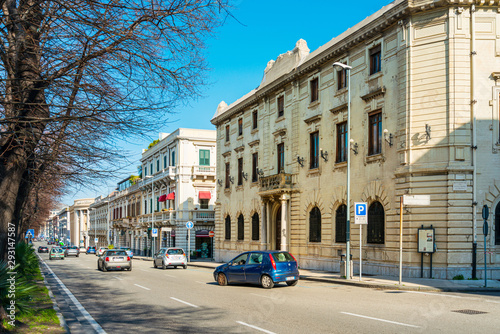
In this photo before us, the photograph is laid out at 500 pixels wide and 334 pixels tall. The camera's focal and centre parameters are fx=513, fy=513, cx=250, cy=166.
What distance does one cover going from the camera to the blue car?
20.2 meters

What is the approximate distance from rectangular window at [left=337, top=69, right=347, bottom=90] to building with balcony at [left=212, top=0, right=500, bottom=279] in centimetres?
6

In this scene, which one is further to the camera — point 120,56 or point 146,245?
point 146,245

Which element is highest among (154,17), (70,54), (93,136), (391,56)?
(391,56)

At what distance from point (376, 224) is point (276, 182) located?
10167 millimetres

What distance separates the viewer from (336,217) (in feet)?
96.0

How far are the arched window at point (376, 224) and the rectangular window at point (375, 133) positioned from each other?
9.11 feet

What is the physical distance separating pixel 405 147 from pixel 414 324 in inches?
544

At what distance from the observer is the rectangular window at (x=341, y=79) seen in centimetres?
2892

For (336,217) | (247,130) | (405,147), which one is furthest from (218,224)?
(405,147)

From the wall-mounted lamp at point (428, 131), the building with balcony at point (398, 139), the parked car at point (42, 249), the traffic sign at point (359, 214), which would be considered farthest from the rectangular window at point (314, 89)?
the parked car at point (42, 249)

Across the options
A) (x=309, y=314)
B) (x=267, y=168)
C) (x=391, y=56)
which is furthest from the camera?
(x=267, y=168)

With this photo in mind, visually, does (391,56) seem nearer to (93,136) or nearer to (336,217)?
(336,217)

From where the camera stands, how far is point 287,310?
44.6 ft

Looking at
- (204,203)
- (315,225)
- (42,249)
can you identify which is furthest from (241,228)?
(42,249)
